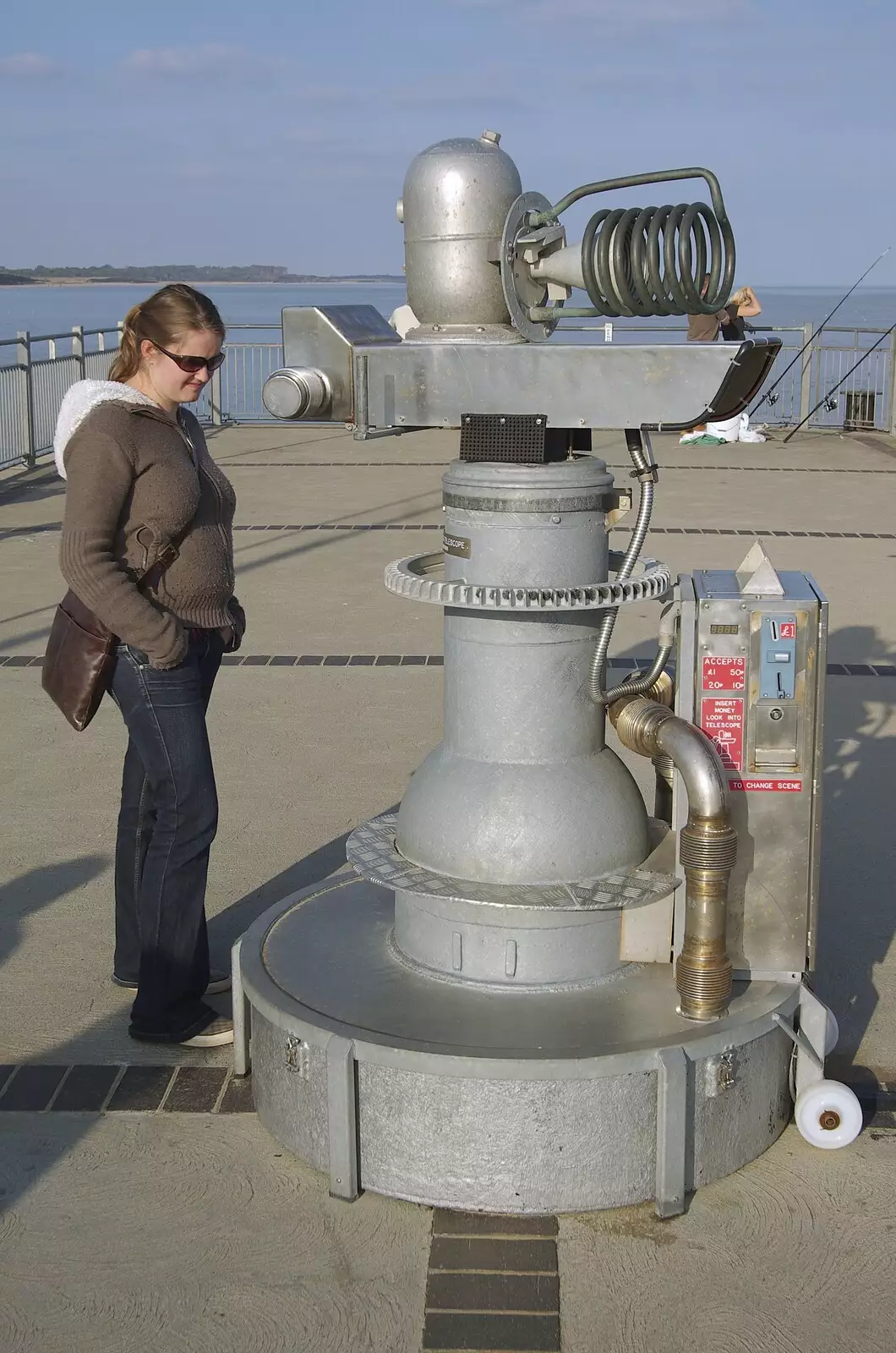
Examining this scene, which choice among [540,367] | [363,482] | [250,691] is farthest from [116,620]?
[363,482]

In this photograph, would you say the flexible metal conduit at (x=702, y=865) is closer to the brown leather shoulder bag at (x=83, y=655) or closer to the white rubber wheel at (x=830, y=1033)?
the white rubber wheel at (x=830, y=1033)

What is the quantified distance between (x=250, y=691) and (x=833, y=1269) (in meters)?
4.55

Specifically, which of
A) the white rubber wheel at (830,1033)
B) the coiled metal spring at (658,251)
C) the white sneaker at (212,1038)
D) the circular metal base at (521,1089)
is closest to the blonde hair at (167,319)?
the coiled metal spring at (658,251)

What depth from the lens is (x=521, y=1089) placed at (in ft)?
10.3

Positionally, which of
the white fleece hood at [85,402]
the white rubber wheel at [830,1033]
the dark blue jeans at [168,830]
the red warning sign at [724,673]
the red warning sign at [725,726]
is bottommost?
the white rubber wheel at [830,1033]

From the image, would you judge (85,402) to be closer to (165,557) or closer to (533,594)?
(165,557)

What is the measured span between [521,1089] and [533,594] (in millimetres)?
1021

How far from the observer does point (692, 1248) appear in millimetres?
3092

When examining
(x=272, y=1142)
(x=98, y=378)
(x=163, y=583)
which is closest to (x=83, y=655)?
(x=163, y=583)

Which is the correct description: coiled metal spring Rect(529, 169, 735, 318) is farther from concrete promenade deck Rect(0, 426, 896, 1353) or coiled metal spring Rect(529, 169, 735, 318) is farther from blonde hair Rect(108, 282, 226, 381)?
concrete promenade deck Rect(0, 426, 896, 1353)

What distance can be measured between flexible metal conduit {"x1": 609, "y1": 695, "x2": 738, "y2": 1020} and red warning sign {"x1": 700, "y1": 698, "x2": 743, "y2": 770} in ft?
0.28

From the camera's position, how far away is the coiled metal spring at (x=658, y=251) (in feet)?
10.5

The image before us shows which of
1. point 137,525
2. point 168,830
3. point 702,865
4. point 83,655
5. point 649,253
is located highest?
point 649,253

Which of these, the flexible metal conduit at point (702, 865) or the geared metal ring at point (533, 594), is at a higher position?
the geared metal ring at point (533, 594)
